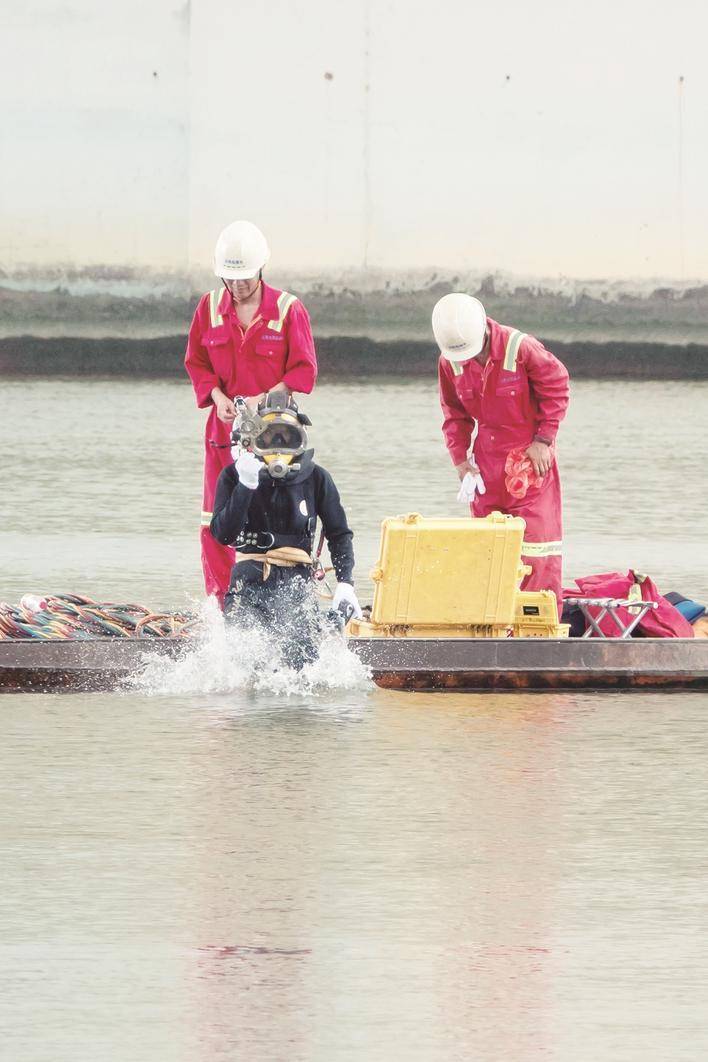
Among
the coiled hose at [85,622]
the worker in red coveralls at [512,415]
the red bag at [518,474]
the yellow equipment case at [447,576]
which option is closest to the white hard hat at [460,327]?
the worker in red coveralls at [512,415]

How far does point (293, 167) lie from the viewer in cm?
3034

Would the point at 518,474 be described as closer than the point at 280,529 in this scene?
No

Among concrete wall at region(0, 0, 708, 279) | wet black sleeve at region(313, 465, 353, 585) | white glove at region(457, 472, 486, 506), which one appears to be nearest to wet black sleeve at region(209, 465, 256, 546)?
wet black sleeve at region(313, 465, 353, 585)

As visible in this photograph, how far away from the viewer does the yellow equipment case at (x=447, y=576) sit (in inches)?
340

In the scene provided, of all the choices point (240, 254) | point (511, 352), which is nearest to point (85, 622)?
point (240, 254)

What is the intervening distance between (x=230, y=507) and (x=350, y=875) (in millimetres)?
2599

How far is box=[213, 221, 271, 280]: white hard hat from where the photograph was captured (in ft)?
30.8

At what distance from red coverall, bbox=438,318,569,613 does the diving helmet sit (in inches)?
36.9

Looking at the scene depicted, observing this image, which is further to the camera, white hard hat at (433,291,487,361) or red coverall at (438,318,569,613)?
red coverall at (438,318,569,613)

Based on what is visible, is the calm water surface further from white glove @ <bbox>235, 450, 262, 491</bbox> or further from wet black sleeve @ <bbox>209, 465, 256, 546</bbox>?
white glove @ <bbox>235, 450, 262, 491</bbox>

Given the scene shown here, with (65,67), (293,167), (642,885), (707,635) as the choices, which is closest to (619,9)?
(293,167)

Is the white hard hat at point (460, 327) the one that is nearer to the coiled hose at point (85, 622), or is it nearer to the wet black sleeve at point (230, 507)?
the wet black sleeve at point (230, 507)

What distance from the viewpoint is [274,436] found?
28.1 feet

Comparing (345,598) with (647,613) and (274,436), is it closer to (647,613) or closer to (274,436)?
(274,436)
